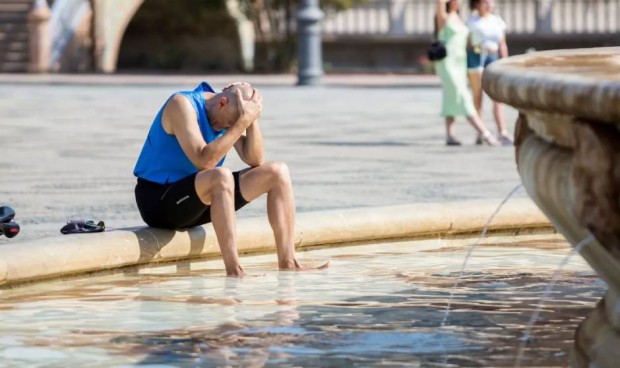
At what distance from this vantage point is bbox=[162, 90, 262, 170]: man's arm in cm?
722

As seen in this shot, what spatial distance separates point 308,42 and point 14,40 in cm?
924

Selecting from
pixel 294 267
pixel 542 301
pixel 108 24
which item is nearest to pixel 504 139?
pixel 294 267

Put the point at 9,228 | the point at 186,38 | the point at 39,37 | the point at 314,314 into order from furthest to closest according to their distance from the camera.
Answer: the point at 186,38
the point at 39,37
the point at 9,228
the point at 314,314

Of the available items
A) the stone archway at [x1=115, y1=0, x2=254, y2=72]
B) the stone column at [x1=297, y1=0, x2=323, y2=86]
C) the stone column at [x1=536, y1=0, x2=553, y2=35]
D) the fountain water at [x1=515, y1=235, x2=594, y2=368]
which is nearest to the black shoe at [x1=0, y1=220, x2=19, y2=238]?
the fountain water at [x1=515, y1=235, x2=594, y2=368]

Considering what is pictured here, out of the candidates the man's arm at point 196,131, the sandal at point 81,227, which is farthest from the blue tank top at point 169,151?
the sandal at point 81,227

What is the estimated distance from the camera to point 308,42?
2766 cm

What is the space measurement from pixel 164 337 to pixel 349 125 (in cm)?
1237

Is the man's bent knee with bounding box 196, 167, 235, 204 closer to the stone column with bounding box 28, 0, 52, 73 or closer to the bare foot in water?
the bare foot in water

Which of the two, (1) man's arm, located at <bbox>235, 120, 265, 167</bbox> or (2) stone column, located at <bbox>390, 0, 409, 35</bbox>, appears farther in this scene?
(2) stone column, located at <bbox>390, 0, 409, 35</bbox>

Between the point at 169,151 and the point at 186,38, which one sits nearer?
the point at 169,151

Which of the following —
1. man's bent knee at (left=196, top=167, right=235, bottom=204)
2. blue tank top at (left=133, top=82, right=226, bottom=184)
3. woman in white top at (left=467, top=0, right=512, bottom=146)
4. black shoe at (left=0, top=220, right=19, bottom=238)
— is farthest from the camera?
woman in white top at (left=467, top=0, right=512, bottom=146)

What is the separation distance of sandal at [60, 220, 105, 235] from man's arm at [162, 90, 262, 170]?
482 mm

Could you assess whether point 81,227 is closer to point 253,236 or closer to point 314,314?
point 253,236

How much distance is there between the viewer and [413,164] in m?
12.6
